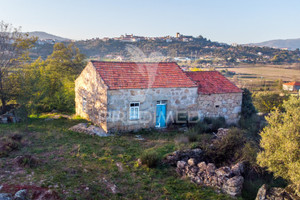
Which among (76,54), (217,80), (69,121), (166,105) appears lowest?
(69,121)

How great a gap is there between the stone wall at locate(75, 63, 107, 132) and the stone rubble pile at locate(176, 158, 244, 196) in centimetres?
629

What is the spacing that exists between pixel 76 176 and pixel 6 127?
27.5 feet

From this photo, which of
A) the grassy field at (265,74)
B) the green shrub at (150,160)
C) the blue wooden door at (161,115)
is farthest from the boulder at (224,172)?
the grassy field at (265,74)

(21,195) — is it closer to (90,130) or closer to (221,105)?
(90,130)

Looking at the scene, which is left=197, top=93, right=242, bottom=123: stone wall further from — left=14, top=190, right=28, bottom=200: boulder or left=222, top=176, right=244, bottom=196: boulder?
left=14, top=190, right=28, bottom=200: boulder

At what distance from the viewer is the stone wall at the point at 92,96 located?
43.0 feet

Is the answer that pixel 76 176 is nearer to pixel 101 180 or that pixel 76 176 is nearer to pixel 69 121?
pixel 101 180

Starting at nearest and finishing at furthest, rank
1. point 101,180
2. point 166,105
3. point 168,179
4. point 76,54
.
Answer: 1. point 101,180
2. point 168,179
3. point 166,105
4. point 76,54

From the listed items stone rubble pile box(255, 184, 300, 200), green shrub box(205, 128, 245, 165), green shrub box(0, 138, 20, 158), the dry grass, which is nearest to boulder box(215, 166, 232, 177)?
stone rubble pile box(255, 184, 300, 200)

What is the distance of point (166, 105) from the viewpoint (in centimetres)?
1433

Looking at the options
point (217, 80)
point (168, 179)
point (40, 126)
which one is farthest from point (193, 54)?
point (168, 179)

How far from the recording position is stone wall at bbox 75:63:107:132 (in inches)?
516

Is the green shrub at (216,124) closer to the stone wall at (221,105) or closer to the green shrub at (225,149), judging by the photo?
the stone wall at (221,105)

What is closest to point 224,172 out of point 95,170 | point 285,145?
point 285,145
